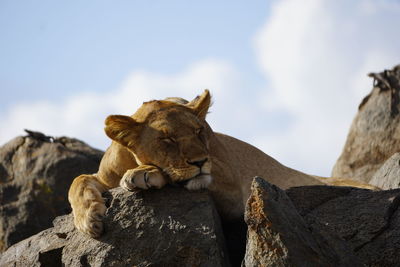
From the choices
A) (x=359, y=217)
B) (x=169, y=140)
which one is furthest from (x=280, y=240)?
(x=169, y=140)

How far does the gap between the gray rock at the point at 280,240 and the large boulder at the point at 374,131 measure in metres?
7.79

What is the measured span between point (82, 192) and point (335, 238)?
7.29 ft

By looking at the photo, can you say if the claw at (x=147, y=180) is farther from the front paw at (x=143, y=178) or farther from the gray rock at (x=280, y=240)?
the gray rock at (x=280, y=240)

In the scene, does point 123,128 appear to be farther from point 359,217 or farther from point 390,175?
point 390,175

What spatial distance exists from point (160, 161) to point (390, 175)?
3283mm

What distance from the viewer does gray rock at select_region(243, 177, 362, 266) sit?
17.2ft

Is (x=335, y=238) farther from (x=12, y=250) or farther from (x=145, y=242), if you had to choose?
(x=12, y=250)

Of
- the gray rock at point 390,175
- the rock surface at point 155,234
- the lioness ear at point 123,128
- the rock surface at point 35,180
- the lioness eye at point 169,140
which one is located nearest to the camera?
the rock surface at point 155,234

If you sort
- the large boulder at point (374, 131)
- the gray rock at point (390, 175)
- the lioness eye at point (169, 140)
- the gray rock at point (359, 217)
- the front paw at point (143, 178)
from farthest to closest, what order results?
the large boulder at point (374, 131) < the gray rock at point (390, 175) < the lioness eye at point (169, 140) < the front paw at point (143, 178) < the gray rock at point (359, 217)

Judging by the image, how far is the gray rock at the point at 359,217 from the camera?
6000 mm

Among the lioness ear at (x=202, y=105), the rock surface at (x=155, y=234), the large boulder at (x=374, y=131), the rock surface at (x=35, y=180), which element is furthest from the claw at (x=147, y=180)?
the large boulder at (x=374, y=131)

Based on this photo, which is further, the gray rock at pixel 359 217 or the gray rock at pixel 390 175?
the gray rock at pixel 390 175

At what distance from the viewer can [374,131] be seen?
1367 cm

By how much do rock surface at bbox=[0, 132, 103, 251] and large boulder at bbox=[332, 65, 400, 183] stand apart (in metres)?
4.64
